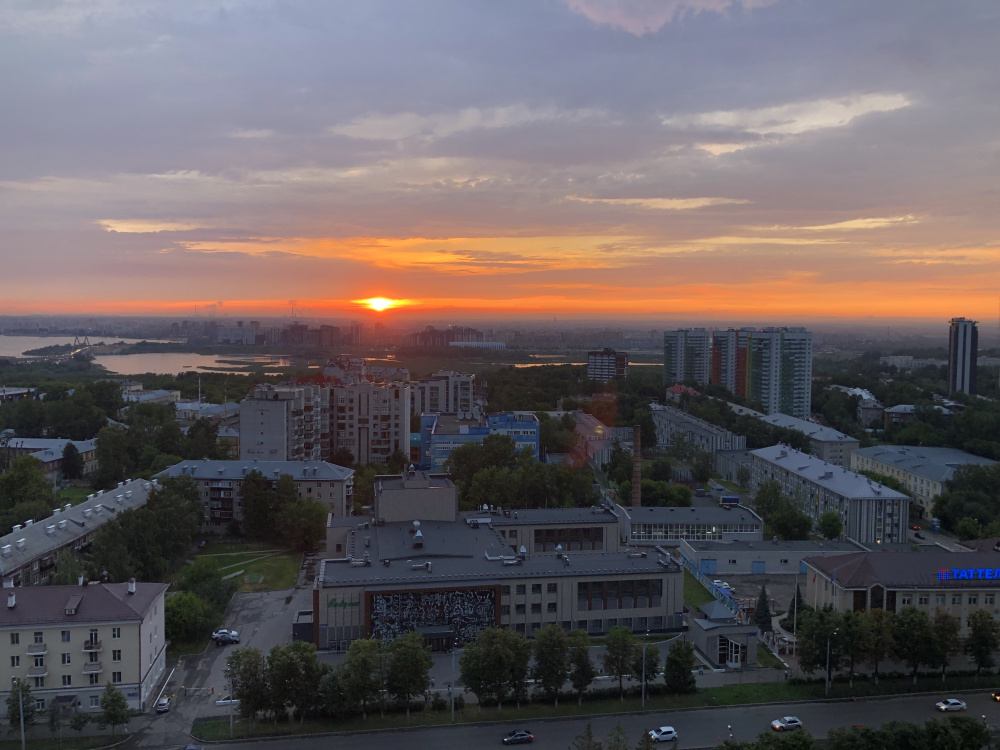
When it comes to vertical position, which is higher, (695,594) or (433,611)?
(433,611)

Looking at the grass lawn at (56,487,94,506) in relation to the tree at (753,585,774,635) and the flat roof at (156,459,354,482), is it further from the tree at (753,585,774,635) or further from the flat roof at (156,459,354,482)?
the tree at (753,585,774,635)

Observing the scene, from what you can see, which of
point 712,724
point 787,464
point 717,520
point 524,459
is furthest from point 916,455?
point 712,724

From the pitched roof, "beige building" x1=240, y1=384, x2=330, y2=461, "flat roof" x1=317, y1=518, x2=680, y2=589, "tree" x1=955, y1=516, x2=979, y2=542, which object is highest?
"beige building" x1=240, y1=384, x2=330, y2=461

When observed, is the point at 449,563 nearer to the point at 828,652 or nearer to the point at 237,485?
the point at 828,652

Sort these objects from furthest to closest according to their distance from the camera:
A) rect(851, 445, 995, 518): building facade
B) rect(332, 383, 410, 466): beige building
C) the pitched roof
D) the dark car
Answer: rect(332, 383, 410, 466): beige building
rect(851, 445, 995, 518): building facade
the pitched roof
the dark car

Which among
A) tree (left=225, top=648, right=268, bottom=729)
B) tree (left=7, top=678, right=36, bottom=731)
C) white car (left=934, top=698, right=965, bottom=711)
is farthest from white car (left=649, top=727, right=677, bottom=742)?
tree (left=7, top=678, right=36, bottom=731)

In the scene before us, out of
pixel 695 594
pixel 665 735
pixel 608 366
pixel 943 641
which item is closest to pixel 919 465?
pixel 695 594

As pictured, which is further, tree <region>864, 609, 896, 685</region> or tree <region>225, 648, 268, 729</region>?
tree <region>864, 609, 896, 685</region>
